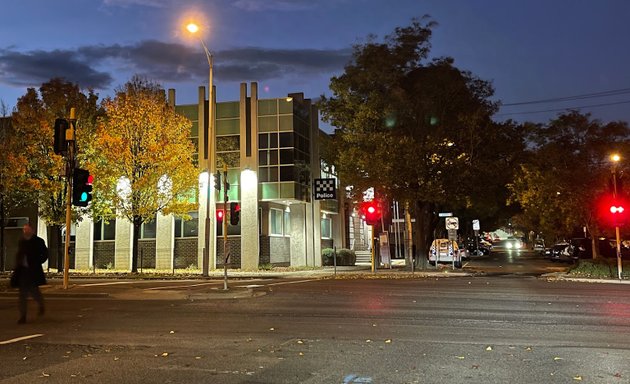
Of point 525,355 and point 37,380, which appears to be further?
point 525,355

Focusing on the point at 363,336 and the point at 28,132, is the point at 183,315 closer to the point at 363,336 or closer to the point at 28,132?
the point at 363,336

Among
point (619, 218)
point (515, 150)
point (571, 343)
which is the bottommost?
point (571, 343)

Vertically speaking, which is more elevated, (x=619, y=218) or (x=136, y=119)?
(x=136, y=119)

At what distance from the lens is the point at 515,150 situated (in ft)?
107

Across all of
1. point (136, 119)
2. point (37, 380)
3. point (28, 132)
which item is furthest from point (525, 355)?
point (28, 132)

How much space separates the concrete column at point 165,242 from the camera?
36906 mm

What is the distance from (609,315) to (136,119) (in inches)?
969

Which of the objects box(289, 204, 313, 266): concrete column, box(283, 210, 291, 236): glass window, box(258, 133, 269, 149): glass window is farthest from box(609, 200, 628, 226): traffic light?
box(283, 210, 291, 236): glass window

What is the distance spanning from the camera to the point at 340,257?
41469 mm

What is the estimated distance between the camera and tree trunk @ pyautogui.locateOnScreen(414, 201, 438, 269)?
109ft

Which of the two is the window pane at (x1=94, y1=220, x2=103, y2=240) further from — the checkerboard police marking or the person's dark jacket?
the person's dark jacket

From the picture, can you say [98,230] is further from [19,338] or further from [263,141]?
[19,338]

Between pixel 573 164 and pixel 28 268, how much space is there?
3361 centimetres

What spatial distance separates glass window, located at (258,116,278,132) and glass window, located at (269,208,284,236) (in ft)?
17.5
